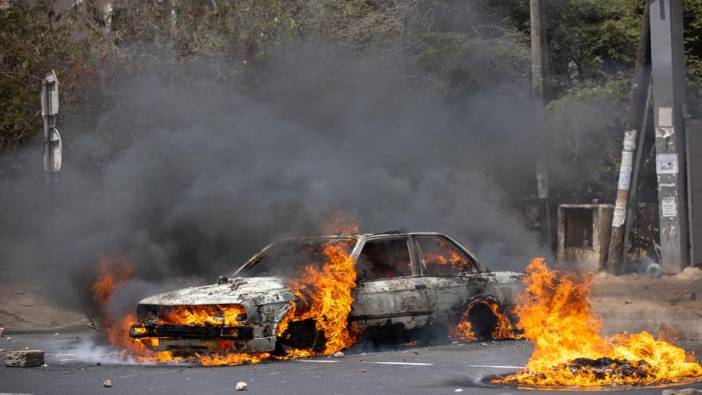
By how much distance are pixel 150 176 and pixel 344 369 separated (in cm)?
589

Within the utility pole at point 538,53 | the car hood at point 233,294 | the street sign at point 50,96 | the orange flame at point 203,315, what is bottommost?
the orange flame at point 203,315

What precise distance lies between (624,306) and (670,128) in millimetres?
4021

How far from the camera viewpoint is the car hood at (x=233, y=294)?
11.5m

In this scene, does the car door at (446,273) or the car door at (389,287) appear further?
the car door at (446,273)

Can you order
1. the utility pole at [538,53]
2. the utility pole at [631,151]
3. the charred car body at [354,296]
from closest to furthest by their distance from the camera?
the charred car body at [354,296]
the utility pole at [631,151]
the utility pole at [538,53]

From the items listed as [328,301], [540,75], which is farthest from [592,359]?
[540,75]

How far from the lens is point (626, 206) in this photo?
20.8m

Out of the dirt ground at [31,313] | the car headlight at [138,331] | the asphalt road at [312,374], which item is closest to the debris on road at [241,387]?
the asphalt road at [312,374]

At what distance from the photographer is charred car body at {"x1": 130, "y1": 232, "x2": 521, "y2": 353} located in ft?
37.5

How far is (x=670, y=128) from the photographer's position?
19750 millimetres

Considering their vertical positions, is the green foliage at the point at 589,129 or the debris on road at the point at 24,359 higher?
the green foliage at the point at 589,129

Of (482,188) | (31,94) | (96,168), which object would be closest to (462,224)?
(482,188)

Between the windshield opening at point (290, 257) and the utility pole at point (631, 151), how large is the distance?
8.92m

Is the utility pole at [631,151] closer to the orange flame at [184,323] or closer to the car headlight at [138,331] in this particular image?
the orange flame at [184,323]
